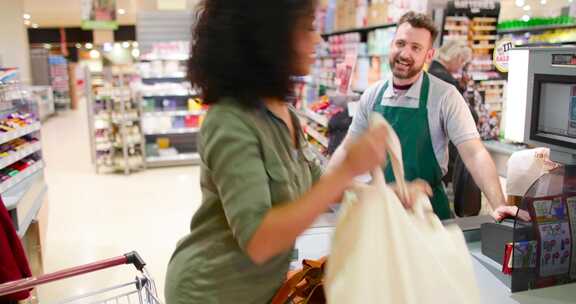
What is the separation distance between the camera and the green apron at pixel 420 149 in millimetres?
2426

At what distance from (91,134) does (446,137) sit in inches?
284

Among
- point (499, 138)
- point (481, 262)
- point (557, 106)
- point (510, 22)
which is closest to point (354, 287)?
point (481, 262)

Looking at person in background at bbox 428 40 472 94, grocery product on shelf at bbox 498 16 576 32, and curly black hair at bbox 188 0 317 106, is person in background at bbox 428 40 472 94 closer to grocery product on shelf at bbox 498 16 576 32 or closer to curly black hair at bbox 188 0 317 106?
grocery product on shelf at bbox 498 16 576 32

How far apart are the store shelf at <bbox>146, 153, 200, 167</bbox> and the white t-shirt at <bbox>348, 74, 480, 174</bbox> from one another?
6.48 metres

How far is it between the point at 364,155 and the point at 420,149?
5.32ft

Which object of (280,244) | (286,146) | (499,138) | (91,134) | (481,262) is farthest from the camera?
(91,134)

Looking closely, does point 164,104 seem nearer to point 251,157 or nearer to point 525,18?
point 525,18

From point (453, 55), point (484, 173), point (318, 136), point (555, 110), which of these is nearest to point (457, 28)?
point (453, 55)

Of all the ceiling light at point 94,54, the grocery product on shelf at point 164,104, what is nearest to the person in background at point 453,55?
the grocery product on shelf at point 164,104

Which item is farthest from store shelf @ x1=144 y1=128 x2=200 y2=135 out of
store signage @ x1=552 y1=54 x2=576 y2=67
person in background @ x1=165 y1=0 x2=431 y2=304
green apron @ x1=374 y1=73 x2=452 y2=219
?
person in background @ x1=165 y1=0 x2=431 y2=304

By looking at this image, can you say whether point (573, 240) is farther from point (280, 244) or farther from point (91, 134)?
point (91, 134)

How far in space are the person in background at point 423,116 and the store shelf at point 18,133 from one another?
240 centimetres

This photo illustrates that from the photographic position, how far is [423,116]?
243 cm

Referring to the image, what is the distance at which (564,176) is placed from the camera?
5.01ft
